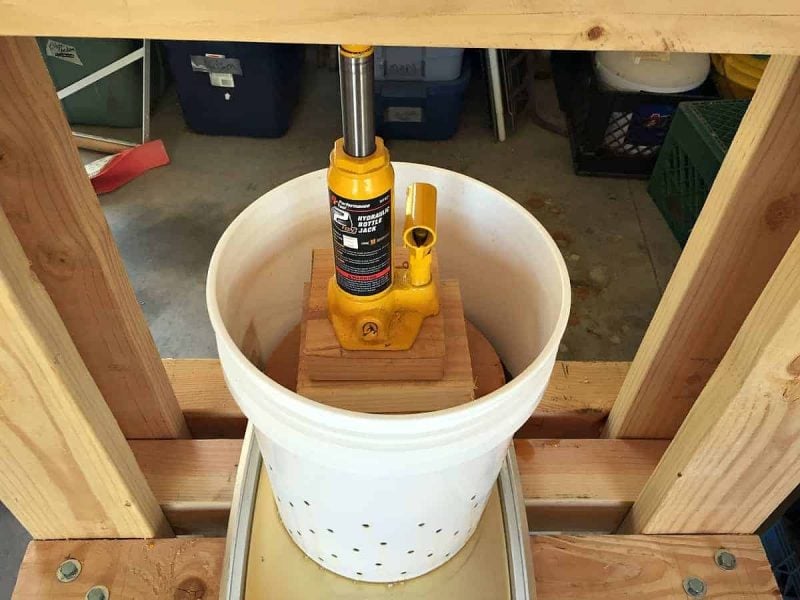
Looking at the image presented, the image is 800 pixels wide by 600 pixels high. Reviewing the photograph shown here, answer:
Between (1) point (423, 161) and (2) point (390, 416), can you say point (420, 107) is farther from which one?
(2) point (390, 416)

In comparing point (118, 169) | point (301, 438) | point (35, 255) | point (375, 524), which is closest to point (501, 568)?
point (375, 524)

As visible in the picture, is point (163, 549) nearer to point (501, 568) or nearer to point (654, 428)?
point (501, 568)

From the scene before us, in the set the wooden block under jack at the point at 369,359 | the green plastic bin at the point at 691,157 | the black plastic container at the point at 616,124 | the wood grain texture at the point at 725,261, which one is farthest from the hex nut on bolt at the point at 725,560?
the black plastic container at the point at 616,124

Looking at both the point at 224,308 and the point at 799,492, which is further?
the point at 799,492

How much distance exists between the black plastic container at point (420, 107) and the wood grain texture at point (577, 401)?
1149mm

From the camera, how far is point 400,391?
0.57 metres

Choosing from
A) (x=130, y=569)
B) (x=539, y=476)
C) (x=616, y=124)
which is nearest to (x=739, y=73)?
(x=616, y=124)

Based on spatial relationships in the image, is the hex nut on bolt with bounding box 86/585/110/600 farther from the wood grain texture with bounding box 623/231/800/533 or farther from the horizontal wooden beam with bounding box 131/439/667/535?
the wood grain texture with bounding box 623/231/800/533

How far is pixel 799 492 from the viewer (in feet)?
3.17

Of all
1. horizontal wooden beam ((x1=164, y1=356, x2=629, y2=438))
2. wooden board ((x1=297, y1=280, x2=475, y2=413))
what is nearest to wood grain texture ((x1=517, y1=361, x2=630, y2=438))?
horizontal wooden beam ((x1=164, y1=356, x2=629, y2=438))

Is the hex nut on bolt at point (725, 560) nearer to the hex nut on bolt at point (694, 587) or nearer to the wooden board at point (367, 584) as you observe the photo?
the hex nut on bolt at point (694, 587)

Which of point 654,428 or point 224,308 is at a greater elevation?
point 224,308

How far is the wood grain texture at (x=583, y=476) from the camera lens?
72 cm

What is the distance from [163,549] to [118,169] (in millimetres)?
1336
